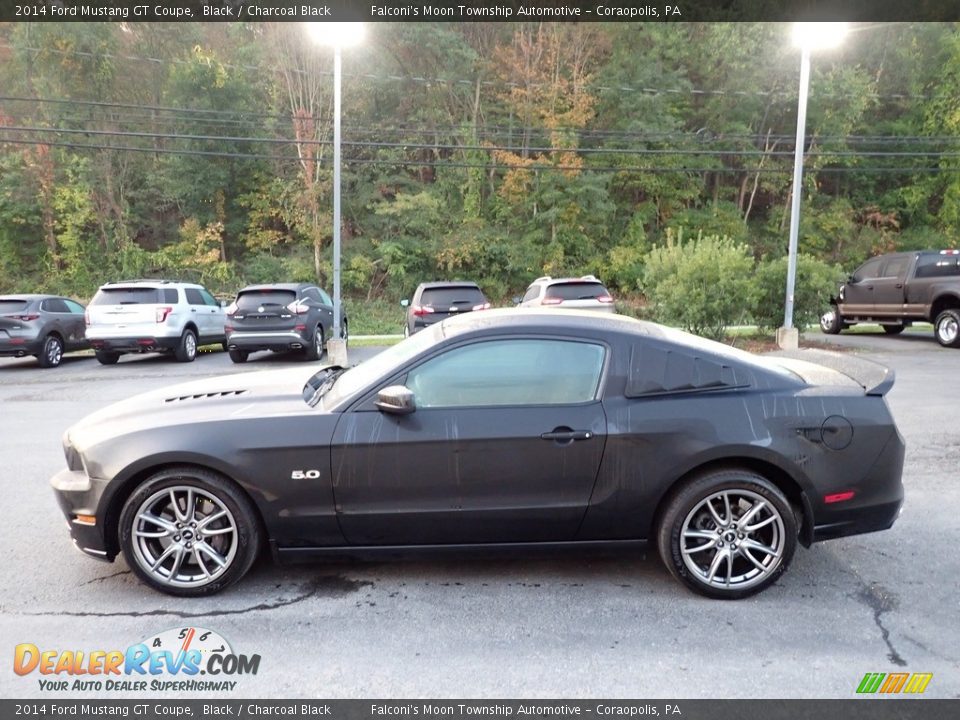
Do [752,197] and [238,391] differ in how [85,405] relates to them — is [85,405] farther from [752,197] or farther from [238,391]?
[752,197]

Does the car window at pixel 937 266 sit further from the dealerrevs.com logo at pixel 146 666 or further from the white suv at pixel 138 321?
the dealerrevs.com logo at pixel 146 666

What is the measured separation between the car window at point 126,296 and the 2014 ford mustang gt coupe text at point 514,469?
11.0 metres

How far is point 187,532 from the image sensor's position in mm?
3420

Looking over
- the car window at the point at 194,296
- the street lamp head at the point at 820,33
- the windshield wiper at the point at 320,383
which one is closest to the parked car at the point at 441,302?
the car window at the point at 194,296

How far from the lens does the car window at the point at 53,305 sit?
1344cm

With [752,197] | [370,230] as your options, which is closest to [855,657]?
[370,230]

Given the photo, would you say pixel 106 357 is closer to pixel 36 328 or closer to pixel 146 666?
pixel 36 328

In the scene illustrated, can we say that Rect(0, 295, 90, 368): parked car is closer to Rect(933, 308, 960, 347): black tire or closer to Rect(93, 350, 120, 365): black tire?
Rect(93, 350, 120, 365): black tire

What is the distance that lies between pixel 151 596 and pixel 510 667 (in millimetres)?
1973

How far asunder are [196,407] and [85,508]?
29.1 inches

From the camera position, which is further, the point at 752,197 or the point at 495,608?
the point at 752,197

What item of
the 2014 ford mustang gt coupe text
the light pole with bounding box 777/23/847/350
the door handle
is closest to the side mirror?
the 2014 ford mustang gt coupe text

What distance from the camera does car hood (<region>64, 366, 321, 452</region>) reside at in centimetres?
352

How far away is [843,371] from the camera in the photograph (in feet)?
13.1
